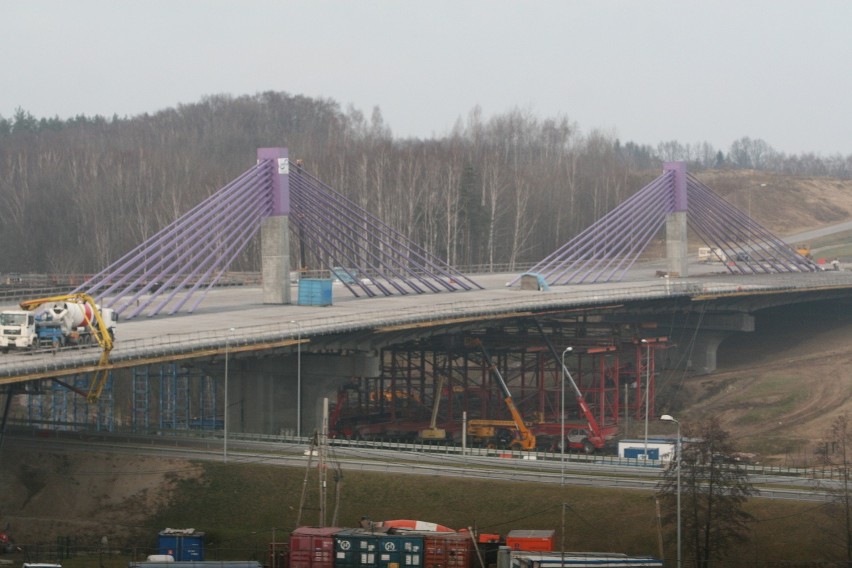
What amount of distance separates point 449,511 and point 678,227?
233 ft

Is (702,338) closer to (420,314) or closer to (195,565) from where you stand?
(420,314)

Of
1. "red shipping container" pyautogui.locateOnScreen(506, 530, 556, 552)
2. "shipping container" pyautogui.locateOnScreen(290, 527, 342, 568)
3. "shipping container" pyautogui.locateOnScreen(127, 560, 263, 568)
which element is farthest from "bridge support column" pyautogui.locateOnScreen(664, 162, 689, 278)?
"shipping container" pyautogui.locateOnScreen(127, 560, 263, 568)

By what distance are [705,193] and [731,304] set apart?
16656mm

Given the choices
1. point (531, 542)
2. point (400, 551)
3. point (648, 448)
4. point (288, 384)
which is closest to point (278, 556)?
point (400, 551)

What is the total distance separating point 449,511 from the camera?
64.4m

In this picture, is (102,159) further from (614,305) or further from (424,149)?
(614,305)

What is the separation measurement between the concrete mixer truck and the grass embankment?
8327 millimetres

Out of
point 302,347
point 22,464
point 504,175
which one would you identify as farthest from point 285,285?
point 504,175

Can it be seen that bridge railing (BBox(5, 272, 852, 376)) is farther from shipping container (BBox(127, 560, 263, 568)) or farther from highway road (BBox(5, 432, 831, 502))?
shipping container (BBox(127, 560, 263, 568))

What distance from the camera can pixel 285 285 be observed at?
100812 millimetres

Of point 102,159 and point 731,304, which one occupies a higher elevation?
point 102,159

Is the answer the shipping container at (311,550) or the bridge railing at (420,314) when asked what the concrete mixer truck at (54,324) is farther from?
the shipping container at (311,550)

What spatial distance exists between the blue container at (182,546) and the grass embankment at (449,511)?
4.04ft

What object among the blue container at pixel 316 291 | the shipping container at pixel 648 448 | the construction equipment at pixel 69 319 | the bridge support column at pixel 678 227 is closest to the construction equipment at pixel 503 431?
the shipping container at pixel 648 448
